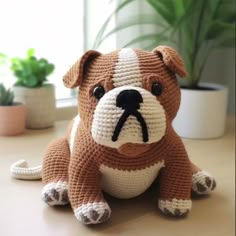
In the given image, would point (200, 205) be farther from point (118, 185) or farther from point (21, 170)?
point (21, 170)

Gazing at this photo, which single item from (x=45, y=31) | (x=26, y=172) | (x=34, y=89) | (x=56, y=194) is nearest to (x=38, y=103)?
(x=34, y=89)

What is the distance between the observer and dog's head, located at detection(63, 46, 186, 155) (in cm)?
47

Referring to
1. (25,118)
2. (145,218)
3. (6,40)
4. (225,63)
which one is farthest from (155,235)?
(225,63)

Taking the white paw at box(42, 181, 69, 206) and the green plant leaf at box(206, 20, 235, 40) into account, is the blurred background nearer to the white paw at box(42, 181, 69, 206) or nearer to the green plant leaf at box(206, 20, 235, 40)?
the green plant leaf at box(206, 20, 235, 40)

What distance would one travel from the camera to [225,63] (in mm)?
1218

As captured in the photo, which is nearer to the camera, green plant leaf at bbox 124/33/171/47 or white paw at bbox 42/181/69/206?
white paw at bbox 42/181/69/206

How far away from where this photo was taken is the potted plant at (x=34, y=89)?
3.16 ft

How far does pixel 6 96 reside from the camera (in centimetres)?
93

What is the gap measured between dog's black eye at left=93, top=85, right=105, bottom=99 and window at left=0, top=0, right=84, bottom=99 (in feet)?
1.73

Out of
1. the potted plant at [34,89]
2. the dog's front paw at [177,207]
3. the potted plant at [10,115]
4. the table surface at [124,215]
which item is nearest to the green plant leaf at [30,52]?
the potted plant at [34,89]

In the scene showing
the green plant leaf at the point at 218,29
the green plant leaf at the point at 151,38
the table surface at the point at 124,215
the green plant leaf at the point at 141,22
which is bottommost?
the table surface at the point at 124,215

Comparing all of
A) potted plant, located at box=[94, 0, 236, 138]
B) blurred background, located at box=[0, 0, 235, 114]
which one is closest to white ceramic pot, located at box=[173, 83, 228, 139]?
potted plant, located at box=[94, 0, 236, 138]

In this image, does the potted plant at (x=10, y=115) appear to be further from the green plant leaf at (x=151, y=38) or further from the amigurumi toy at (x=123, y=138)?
the amigurumi toy at (x=123, y=138)

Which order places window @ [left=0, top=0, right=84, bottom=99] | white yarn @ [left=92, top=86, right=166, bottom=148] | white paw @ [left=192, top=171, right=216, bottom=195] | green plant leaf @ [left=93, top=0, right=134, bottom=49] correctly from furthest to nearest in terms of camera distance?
1. window @ [left=0, top=0, right=84, bottom=99]
2. green plant leaf @ [left=93, top=0, right=134, bottom=49]
3. white paw @ [left=192, top=171, right=216, bottom=195]
4. white yarn @ [left=92, top=86, right=166, bottom=148]
